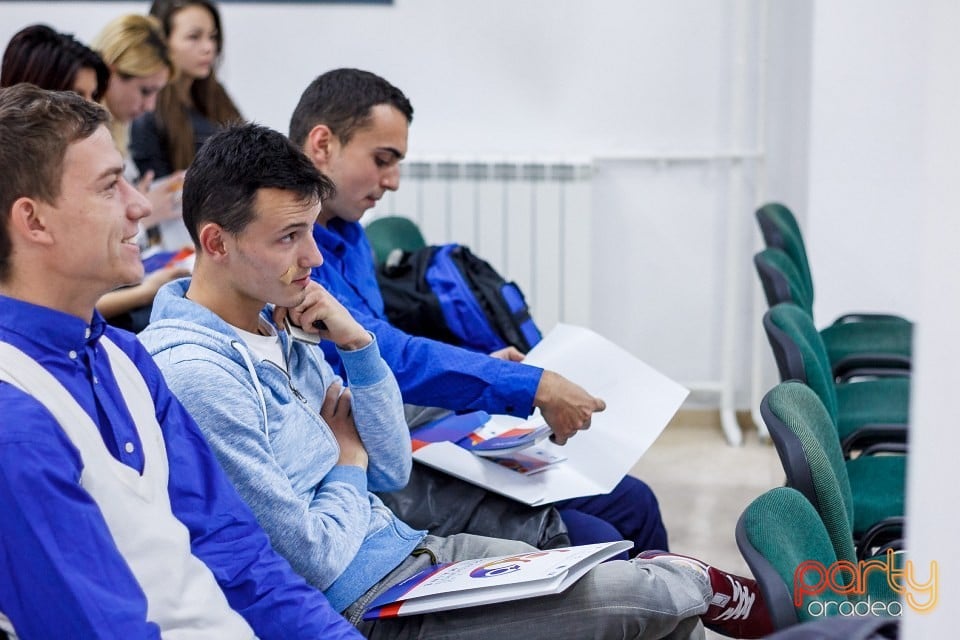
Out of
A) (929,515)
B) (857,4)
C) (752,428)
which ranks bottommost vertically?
(752,428)

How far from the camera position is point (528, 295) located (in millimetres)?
4355

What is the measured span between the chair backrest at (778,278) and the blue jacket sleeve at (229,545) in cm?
167

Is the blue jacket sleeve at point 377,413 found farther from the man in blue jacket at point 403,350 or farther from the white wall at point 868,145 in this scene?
the white wall at point 868,145

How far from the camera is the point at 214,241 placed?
1688mm

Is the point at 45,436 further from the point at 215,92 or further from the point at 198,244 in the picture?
the point at 215,92

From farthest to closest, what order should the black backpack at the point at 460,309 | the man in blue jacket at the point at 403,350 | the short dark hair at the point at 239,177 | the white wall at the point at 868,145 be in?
1. the white wall at the point at 868,145
2. the black backpack at the point at 460,309
3. the man in blue jacket at the point at 403,350
4. the short dark hair at the point at 239,177

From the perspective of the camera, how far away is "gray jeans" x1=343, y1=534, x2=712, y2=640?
1555mm

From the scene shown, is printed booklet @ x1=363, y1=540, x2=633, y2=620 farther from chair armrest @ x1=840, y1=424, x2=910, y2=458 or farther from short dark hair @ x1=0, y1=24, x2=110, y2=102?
short dark hair @ x1=0, y1=24, x2=110, y2=102

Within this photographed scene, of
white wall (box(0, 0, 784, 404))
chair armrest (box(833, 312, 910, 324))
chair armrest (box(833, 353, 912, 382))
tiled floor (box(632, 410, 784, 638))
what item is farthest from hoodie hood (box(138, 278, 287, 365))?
white wall (box(0, 0, 784, 404))

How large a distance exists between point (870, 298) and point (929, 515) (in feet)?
10.9

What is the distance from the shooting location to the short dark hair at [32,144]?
4.30 ft

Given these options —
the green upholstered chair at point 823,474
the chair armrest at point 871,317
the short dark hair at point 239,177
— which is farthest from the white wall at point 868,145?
the short dark hair at point 239,177

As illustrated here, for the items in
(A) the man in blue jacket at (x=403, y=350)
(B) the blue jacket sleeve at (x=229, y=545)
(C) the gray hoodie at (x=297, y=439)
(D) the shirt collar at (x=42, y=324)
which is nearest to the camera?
(D) the shirt collar at (x=42, y=324)

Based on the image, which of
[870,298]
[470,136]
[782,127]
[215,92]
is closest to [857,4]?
[782,127]
